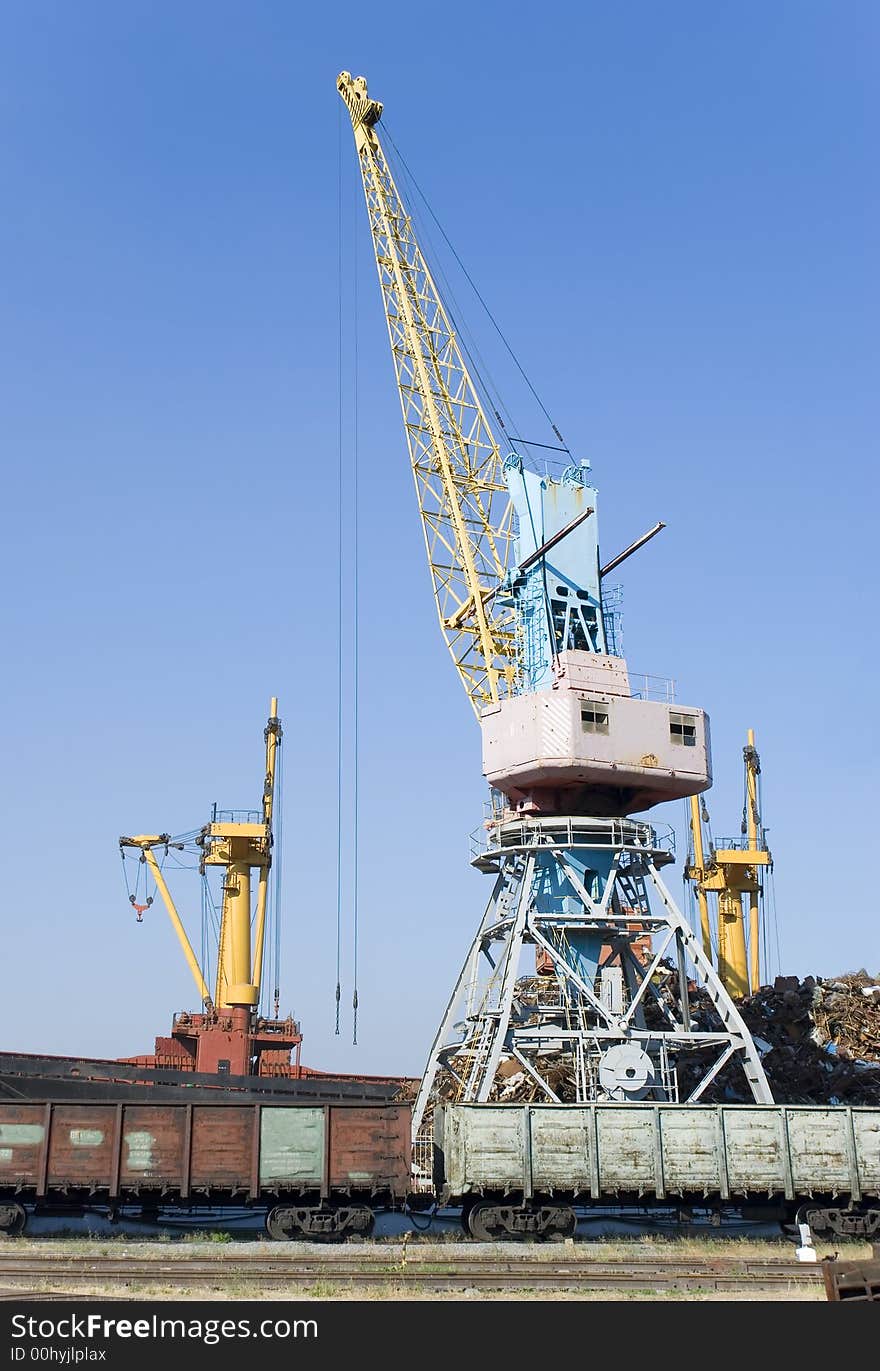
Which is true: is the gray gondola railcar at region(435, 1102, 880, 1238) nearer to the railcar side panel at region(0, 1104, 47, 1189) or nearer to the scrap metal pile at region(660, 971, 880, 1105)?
the railcar side panel at region(0, 1104, 47, 1189)

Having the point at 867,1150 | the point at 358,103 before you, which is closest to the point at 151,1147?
the point at 867,1150

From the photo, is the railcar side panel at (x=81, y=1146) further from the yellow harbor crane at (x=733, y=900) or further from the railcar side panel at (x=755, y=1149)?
the yellow harbor crane at (x=733, y=900)

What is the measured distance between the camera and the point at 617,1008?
121 feet

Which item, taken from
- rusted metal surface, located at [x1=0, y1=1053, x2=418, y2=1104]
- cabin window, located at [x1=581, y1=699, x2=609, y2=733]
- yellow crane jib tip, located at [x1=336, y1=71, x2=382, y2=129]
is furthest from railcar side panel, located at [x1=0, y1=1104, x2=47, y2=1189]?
yellow crane jib tip, located at [x1=336, y1=71, x2=382, y2=129]

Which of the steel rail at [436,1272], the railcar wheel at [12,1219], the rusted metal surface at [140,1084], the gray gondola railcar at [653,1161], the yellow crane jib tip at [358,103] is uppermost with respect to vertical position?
the yellow crane jib tip at [358,103]

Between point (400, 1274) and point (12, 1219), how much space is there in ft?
36.3

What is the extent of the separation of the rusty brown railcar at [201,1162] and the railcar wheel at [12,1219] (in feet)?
0.07

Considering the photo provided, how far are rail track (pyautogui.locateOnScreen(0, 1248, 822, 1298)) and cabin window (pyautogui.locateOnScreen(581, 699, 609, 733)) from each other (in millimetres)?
16570

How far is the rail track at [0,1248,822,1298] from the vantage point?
2097cm

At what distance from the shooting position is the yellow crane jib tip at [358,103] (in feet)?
176

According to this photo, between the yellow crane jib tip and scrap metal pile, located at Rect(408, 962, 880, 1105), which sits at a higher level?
the yellow crane jib tip

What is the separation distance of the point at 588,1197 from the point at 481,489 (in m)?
27.8

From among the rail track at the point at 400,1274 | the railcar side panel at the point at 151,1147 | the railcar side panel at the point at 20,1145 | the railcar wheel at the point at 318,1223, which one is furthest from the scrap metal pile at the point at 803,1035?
the rail track at the point at 400,1274
